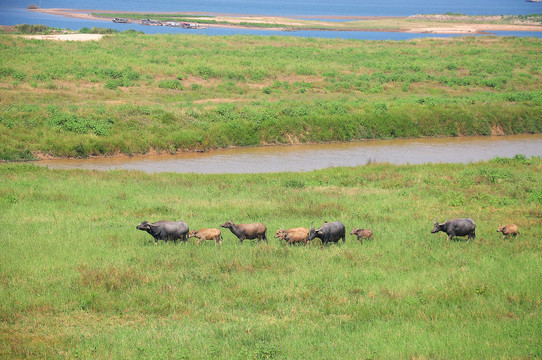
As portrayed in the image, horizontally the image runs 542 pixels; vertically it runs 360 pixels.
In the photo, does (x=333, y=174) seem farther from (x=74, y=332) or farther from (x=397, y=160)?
(x=74, y=332)

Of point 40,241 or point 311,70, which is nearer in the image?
point 40,241

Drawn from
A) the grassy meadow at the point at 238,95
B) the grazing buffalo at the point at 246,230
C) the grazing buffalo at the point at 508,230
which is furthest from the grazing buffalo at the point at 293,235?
the grassy meadow at the point at 238,95

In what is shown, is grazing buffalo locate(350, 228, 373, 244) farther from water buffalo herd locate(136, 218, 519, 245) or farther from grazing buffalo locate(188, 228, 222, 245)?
grazing buffalo locate(188, 228, 222, 245)

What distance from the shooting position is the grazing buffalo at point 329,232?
1623 cm

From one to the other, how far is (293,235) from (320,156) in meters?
22.0

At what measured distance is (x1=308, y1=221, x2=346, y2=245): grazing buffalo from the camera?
53.3ft

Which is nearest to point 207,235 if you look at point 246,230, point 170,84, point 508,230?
point 246,230

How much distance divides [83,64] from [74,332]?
4820 centimetres

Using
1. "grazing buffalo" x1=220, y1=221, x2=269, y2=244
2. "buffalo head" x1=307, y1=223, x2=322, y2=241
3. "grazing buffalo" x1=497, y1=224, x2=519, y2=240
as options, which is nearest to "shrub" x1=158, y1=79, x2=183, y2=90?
"grazing buffalo" x1=220, y1=221, x2=269, y2=244

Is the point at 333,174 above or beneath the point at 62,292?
beneath

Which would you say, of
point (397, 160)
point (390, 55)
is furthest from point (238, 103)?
point (390, 55)

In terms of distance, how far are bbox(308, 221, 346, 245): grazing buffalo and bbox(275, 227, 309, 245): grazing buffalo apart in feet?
0.67

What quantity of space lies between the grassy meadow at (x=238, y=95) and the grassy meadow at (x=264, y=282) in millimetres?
14745

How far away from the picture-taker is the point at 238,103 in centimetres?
4606
